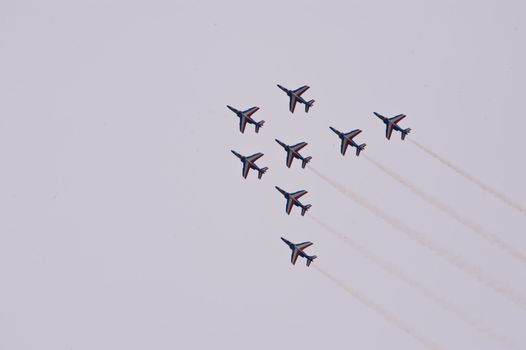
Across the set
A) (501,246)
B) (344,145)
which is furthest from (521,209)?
(344,145)

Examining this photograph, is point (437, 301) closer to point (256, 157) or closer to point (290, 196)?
point (290, 196)

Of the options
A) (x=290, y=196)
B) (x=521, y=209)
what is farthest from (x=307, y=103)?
(x=521, y=209)

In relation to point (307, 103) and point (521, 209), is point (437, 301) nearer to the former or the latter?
point (521, 209)

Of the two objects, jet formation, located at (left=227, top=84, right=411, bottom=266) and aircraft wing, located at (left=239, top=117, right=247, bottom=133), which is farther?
aircraft wing, located at (left=239, top=117, right=247, bottom=133)

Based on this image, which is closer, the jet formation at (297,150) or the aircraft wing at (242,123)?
the jet formation at (297,150)

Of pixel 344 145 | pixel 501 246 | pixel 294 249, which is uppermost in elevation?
pixel 344 145

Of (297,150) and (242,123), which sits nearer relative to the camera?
(297,150)

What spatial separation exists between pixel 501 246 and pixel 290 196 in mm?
27144

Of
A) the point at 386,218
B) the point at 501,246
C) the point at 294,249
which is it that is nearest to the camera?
the point at 501,246

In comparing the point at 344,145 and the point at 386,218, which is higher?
the point at 344,145

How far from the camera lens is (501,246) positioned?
81.0 meters

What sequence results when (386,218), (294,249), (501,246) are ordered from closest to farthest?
(501,246) < (386,218) < (294,249)

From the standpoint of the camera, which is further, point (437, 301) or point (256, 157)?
point (256, 157)

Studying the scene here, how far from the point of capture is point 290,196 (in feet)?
311
